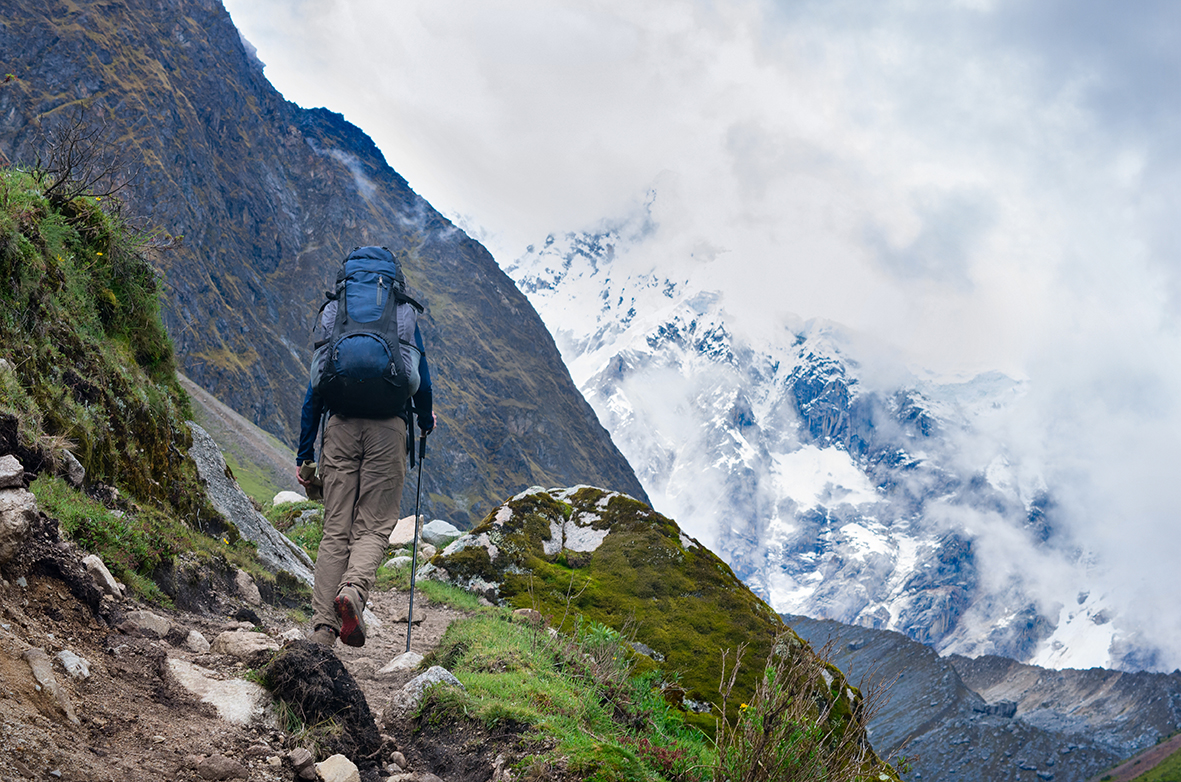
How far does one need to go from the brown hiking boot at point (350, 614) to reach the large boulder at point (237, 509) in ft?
12.4

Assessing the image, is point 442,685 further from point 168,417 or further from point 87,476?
point 168,417

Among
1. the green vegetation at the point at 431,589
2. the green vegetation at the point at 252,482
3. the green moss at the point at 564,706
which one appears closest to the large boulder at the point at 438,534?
the green vegetation at the point at 252,482

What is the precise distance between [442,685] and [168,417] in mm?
4967

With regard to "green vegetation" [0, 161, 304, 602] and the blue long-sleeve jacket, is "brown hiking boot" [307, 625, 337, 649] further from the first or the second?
the blue long-sleeve jacket

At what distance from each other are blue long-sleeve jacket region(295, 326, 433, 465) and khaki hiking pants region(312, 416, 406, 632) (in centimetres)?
13

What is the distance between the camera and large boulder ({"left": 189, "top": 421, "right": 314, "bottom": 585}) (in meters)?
8.77

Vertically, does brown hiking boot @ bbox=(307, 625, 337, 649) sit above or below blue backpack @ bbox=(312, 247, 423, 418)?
below

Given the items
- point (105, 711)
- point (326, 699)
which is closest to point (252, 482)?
point (326, 699)

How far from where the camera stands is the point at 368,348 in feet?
18.2

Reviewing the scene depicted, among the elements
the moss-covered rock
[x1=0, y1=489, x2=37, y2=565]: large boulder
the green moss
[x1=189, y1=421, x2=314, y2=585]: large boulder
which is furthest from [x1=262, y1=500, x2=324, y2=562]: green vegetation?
[x1=0, y1=489, x2=37, y2=565]: large boulder

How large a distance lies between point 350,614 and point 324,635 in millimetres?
267

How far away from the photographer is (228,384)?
11000cm

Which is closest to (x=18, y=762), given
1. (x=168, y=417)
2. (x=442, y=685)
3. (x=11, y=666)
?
(x=11, y=666)

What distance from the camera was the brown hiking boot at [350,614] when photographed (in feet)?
17.3
